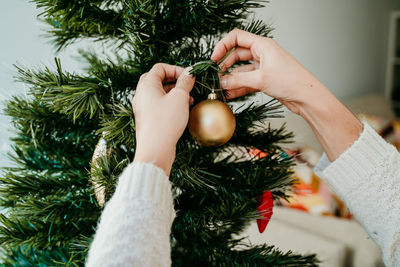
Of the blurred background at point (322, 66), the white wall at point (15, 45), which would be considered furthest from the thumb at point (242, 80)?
the white wall at point (15, 45)

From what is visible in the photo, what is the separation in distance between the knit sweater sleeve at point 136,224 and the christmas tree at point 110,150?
70 millimetres

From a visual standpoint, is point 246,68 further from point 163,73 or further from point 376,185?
point 376,185

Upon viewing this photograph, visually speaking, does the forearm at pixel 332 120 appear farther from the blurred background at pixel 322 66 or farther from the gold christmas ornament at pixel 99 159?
the gold christmas ornament at pixel 99 159

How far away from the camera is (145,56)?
0.46 metres

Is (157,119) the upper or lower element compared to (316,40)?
upper

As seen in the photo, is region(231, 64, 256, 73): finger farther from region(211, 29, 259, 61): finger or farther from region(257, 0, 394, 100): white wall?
region(257, 0, 394, 100): white wall

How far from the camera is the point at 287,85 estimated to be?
50cm

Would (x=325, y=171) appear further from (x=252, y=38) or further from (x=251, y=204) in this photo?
(x=252, y=38)

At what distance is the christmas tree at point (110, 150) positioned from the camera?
43cm

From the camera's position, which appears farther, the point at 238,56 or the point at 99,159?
the point at 238,56

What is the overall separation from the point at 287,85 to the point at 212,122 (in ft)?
0.57

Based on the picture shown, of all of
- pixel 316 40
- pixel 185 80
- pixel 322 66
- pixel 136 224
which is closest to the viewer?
pixel 136 224

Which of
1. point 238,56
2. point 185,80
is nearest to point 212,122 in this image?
point 185,80

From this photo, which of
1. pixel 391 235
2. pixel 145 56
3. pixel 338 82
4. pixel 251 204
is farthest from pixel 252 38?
pixel 338 82
